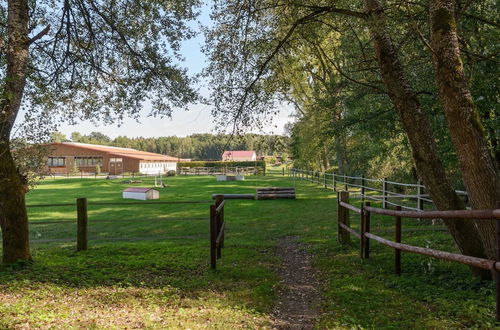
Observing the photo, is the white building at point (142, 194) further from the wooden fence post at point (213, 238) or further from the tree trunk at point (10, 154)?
the wooden fence post at point (213, 238)

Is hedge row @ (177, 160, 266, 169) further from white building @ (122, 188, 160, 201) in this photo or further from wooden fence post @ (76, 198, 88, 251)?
wooden fence post @ (76, 198, 88, 251)

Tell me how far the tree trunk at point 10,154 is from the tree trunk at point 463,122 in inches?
238

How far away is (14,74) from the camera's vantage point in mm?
5496

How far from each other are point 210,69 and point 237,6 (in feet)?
4.49

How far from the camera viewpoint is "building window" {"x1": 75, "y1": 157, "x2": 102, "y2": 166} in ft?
186

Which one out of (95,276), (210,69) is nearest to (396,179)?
(210,69)

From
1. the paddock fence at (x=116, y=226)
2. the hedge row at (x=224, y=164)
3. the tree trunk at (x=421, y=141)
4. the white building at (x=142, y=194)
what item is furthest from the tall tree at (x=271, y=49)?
the hedge row at (x=224, y=164)

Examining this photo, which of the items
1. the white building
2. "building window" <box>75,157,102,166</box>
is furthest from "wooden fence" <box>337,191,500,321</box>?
"building window" <box>75,157,102,166</box>

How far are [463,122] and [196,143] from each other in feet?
406

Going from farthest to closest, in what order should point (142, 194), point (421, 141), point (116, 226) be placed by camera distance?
point (142, 194) → point (116, 226) → point (421, 141)

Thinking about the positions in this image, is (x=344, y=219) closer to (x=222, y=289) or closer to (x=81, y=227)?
(x=222, y=289)

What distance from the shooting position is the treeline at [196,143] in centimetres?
706

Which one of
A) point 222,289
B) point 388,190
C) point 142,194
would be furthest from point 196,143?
point 222,289

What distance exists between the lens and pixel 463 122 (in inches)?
175
